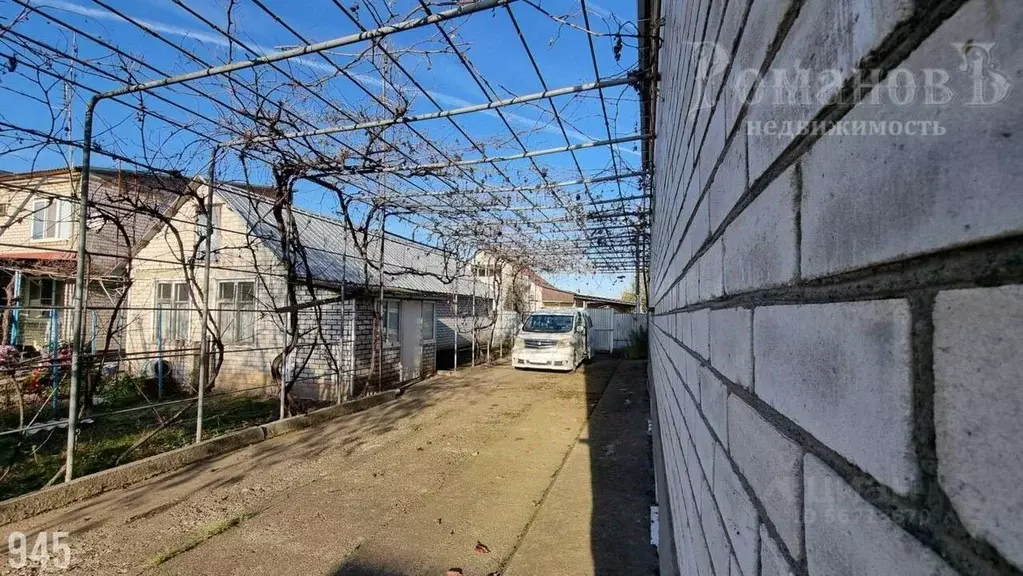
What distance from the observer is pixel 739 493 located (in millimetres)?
879

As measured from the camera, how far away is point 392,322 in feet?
41.4

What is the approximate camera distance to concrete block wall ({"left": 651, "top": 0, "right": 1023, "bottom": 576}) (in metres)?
0.28

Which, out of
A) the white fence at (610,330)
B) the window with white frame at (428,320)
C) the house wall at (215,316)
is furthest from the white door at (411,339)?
the white fence at (610,330)

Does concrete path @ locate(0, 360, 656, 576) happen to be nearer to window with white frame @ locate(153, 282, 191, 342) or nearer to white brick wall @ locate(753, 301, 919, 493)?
white brick wall @ locate(753, 301, 919, 493)

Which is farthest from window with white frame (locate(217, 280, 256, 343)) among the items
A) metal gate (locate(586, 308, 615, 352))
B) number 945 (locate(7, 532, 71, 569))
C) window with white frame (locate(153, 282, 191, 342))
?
metal gate (locate(586, 308, 615, 352))

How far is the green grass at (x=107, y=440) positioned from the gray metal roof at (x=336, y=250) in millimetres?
2842

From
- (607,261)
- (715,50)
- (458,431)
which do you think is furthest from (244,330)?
(607,261)

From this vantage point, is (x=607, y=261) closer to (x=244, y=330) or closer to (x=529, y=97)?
(x=244, y=330)

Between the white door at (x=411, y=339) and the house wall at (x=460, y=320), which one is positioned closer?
the white door at (x=411, y=339)

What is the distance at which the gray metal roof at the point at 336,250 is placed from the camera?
30.0 feet

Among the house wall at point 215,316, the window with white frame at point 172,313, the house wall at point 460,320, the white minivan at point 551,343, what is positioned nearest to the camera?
the house wall at point 215,316

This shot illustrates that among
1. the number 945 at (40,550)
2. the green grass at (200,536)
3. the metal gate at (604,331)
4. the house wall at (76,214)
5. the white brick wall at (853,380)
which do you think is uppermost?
the house wall at (76,214)

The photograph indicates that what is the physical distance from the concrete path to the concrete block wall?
10.7ft

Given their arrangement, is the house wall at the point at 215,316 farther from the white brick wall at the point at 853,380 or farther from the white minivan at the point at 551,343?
the white brick wall at the point at 853,380
